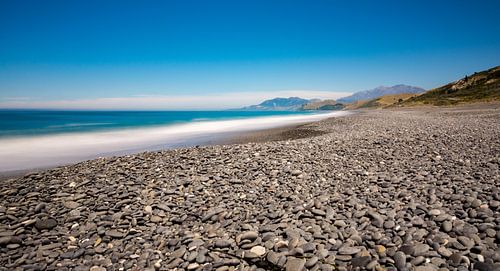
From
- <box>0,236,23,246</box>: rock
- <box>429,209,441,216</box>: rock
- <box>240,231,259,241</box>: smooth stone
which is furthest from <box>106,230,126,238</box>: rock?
<box>429,209,441,216</box>: rock

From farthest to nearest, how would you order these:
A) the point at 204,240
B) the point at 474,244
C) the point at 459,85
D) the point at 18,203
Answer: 1. the point at 459,85
2. the point at 18,203
3. the point at 204,240
4. the point at 474,244

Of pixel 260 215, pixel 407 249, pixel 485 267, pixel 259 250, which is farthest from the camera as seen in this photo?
pixel 260 215

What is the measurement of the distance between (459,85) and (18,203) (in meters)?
153

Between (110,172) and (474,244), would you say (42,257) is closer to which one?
(110,172)

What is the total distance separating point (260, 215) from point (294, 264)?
185 centimetres

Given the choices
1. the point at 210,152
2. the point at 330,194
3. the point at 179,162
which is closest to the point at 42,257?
the point at 179,162

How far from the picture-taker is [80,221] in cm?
636

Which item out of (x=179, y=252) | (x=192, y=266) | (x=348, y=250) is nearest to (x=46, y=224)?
(x=179, y=252)

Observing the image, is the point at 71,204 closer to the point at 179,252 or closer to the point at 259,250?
the point at 179,252

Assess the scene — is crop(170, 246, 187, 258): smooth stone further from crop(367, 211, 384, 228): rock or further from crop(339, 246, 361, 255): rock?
crop(367, 211, 384, 228): rock

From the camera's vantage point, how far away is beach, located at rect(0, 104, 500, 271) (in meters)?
4.86

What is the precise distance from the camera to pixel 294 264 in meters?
4.64

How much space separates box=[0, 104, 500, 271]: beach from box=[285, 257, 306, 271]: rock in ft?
0.06

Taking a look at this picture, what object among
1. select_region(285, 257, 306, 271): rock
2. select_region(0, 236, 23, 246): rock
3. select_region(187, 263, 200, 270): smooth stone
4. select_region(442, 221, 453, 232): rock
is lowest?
select_region(187, 263, 200, 270): smooth stone
